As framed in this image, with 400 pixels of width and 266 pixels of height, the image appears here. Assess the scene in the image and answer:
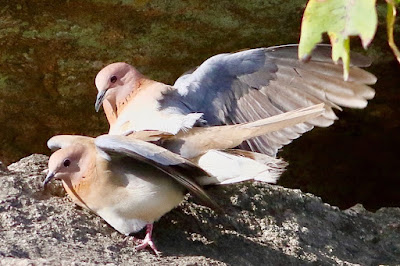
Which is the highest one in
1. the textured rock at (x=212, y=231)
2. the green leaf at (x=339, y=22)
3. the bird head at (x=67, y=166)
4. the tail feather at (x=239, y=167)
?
the green leaf at (x=339, y=22)

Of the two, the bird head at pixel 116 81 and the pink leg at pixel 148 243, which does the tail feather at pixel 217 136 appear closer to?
the pink leg at pixel 148 243

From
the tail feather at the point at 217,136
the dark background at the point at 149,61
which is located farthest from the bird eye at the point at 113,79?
the tail feather at the point at 217,136

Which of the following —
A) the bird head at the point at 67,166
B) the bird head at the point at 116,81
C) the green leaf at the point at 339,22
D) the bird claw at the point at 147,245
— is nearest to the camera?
the green leaf at the point at 339,22

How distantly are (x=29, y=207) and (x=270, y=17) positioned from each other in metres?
1.82

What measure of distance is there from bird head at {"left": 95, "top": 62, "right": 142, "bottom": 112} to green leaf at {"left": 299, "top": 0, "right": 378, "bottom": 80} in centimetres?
247

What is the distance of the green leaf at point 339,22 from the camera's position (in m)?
1.20

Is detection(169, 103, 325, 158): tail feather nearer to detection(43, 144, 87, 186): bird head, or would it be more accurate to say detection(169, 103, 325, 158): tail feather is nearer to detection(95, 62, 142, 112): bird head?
detection(43, 144, 87, 186): bird head

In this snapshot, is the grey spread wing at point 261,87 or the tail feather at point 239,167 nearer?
the tail feather at point 239,167

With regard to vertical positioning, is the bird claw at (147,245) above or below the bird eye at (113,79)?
below

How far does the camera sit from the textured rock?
8.38ft

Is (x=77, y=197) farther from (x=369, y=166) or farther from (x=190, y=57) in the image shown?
(x=369, y=166)

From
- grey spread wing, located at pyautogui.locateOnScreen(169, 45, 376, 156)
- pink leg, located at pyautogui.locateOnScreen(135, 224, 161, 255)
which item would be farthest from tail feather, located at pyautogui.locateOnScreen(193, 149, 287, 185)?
grey spread wing, located at pyautogui.locateOnScreen(169, 45, 376, 156)

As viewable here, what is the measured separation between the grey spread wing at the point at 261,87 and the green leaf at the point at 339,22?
2.13 metres

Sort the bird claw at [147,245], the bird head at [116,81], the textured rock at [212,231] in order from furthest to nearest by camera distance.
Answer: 1. the bird head at [116,81]
2. the bird claw at [147,245]
3. the textured rock at [212,231]
